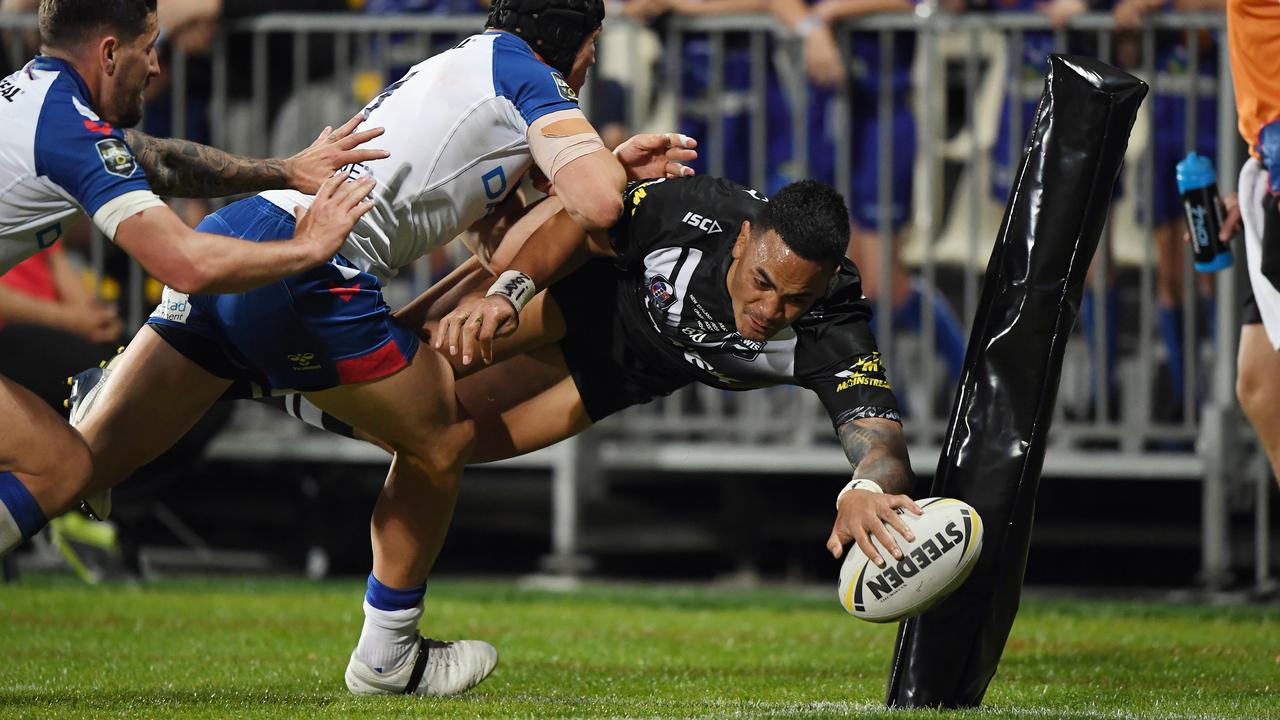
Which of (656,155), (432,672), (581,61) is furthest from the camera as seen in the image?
(581,61)

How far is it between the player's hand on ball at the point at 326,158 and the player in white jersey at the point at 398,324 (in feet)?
0.25

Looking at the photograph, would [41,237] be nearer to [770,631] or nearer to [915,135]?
[770,631]

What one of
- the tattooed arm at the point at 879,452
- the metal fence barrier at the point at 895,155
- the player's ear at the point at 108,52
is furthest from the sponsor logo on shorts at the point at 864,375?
the metal fence barrier at the point at 895,155

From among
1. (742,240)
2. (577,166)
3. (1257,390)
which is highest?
(577,166)

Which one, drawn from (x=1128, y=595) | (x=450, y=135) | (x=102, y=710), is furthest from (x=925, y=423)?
(x=102, y=710)

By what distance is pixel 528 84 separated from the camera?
5.04m

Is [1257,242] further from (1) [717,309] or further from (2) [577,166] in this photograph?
(2) [577,166]

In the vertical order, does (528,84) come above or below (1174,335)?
above

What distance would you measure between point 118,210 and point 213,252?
0.25 metres

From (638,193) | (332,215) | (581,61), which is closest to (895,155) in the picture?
(581,61)

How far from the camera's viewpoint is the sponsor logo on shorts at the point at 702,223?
5.08 meters

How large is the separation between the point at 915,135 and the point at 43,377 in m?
4.28

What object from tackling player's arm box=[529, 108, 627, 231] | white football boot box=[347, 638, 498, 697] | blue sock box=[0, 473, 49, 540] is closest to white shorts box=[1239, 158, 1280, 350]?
tackling player's arm box=[529, 108, 627, 231]

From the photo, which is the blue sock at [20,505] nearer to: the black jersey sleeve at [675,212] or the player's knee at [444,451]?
the player's knee at [444,451]
